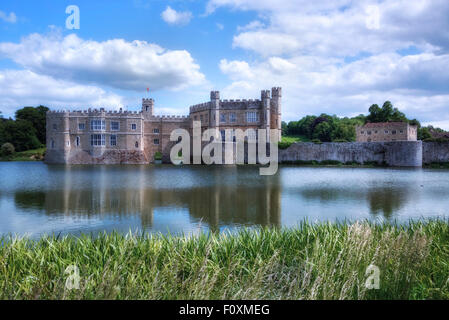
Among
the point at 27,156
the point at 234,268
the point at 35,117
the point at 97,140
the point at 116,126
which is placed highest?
the point at 35,117

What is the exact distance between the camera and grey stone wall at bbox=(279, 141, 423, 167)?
35.2 m

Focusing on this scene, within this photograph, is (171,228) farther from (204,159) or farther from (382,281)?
(204,159)

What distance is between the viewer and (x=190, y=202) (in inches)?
536

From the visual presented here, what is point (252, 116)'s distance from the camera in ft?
145

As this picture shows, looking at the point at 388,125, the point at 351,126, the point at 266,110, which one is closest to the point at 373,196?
the point at 266,110

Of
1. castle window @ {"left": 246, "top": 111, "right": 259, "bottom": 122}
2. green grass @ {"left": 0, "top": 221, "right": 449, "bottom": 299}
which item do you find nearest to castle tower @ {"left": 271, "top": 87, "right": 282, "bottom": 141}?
castle window @ {"left": 246, "top": 111, "right": 259, "bottom": 122}

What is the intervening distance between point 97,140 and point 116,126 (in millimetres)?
2947

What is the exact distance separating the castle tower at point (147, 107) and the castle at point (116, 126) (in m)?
2.39

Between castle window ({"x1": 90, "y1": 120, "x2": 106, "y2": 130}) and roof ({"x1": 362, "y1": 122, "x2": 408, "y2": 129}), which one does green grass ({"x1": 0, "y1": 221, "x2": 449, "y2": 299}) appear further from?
roof ({"x1": 362, "y1": 122, "x2": 408, "y2": 129})

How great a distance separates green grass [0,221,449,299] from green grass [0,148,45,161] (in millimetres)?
53197

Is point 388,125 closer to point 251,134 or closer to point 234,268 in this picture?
point 251,134

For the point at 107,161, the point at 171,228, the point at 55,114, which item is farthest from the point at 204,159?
the point at 171,228

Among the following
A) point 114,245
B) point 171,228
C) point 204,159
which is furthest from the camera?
point 204,159
